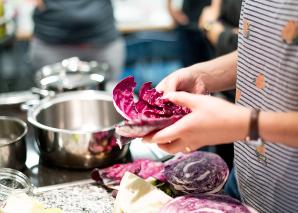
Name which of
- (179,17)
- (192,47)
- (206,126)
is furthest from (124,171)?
(179,17)

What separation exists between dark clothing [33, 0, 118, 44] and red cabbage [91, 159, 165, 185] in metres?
1.71

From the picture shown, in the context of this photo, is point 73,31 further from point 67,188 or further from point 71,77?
point 67,188

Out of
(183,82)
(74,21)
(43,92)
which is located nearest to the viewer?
(183,82)

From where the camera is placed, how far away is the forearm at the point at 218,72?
1.56 m

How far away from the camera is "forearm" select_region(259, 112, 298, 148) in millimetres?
1090

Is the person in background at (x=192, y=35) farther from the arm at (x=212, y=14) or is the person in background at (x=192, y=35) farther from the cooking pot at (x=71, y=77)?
the cooking pot at (x=71, y=77)

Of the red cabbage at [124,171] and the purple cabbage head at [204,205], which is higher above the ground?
the purple cabbage head at [204,205]

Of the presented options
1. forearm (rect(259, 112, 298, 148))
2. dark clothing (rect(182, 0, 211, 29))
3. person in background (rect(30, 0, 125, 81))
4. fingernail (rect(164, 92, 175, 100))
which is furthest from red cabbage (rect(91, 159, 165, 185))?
dark clothing (rect(182, 0, 211, 29))

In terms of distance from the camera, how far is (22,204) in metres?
1.35

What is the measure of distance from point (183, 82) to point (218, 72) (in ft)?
0.44

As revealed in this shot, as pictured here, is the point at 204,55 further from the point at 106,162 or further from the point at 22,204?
the point at 22,204

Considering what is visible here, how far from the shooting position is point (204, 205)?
1307mm

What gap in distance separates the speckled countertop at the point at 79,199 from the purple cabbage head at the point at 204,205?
0.26 m

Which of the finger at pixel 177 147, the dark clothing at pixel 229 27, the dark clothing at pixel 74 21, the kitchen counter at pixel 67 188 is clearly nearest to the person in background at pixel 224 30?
the dark clothing at pixel 229 27
